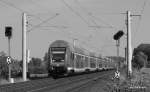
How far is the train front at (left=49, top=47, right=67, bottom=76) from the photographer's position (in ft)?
148

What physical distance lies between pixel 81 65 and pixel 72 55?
8.54 meters

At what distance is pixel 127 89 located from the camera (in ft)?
81.3

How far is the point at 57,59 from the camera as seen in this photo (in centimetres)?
4550

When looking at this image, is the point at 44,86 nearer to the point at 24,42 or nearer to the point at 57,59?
the point at 24,42

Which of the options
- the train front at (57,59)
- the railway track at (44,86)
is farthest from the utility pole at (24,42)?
the railway track at (44,86)

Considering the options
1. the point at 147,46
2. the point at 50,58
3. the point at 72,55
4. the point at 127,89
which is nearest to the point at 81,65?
the point at 72,55

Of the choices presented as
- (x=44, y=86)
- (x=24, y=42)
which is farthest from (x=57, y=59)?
(x=44, y=86)

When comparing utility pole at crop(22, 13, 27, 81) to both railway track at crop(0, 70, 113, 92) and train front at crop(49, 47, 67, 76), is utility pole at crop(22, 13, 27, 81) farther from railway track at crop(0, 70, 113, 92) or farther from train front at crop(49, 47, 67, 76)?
railway track at crop(0, 70, 113, 92)

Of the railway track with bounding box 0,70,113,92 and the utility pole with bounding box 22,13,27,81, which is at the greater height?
the utility pole with bounding box 22,13,27,81

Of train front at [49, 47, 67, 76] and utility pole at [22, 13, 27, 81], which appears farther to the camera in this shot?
train front at [49, 47, 67, 76]

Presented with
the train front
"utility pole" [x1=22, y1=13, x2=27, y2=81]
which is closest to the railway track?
"utility pole" [x1=22, y1=13, x2=27, y2=81]

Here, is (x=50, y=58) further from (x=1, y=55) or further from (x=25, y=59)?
(x=1, y=55)

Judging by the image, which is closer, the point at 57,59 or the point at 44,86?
the point at 44,86

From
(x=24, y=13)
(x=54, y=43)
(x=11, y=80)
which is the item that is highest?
(x=24, y=13)
